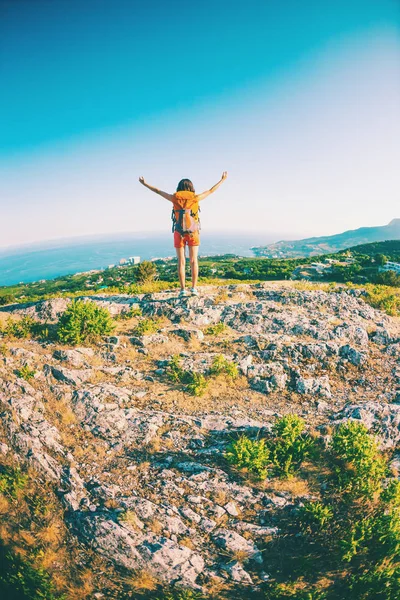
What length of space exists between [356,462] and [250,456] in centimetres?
210

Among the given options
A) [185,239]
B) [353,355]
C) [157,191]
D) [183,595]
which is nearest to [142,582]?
[183,595]

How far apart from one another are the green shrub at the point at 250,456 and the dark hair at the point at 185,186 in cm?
823

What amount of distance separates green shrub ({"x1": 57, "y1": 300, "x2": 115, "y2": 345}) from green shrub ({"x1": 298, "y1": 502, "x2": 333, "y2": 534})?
283 inches

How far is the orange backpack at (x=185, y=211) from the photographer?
32.3ft

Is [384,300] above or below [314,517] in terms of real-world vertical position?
above

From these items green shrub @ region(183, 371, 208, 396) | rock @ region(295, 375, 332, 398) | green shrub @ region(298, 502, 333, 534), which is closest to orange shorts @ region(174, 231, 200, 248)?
green shrub @ region(183, 371, 208, 396)

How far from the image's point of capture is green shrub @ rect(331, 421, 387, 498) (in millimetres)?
5434

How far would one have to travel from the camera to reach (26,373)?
7.39m

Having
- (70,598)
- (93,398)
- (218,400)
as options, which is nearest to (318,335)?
(218,400)

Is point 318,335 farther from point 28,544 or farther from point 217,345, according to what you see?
point 28,544

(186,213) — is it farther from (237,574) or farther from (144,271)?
(144,271)

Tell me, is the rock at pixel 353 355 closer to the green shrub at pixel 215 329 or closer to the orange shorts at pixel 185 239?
the green shrub at pixel 215 329

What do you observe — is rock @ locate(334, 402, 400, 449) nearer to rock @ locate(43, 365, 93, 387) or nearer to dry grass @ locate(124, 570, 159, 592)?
dry grass @ locate(124, 570, 159, 592)

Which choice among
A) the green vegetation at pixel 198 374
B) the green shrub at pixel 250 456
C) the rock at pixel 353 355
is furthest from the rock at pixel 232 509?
the rock at pixel 353 355
